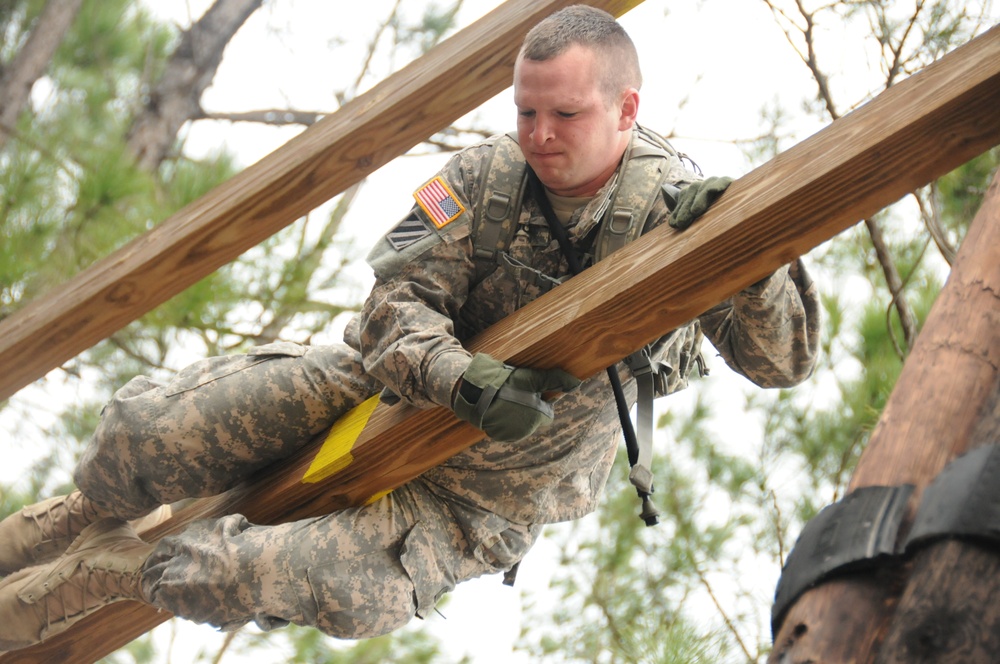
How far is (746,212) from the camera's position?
5.81 feet

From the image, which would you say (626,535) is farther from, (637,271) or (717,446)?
(637,271)

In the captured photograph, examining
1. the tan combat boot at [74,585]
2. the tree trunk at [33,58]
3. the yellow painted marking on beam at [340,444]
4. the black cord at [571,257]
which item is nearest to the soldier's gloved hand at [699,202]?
the black cord at [571,257]

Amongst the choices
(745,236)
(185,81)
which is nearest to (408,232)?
(745,236)

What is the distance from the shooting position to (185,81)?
17.9 feet

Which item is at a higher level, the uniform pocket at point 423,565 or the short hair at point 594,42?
the short hair at point 594,42

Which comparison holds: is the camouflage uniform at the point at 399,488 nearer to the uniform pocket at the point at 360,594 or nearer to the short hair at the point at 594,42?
the uniform pocket at the point at 360,594

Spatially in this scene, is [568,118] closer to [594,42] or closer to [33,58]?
[594,42]

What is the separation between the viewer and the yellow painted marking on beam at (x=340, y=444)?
2199 millimetres

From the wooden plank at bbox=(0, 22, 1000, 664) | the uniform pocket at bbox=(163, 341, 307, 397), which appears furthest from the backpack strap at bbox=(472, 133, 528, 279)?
the uniform pocket at bbox=(163, 341, 307, 397)

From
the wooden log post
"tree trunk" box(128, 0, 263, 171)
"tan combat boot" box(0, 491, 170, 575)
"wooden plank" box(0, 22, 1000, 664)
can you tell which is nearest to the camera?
the wooden log post

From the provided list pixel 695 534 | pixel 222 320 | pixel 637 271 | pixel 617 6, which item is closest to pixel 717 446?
pixel 695 534

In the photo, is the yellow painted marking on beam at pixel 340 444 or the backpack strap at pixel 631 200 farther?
the yellow painted marking on beam at pixel 340 444

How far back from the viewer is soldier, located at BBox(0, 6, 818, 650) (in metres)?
1.98

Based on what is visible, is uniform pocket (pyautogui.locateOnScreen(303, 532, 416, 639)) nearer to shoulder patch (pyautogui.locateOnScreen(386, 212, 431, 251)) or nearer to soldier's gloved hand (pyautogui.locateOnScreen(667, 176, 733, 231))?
shoulder patch (pyautogui.locateOnScreen(386, 212, 431, 251))
